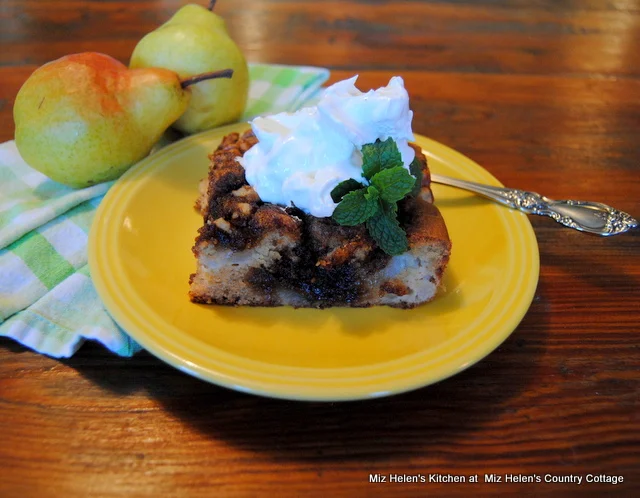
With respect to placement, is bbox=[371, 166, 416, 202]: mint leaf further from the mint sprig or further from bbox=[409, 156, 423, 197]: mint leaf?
bbox=[409, 156, 423, 197]: mint leaf

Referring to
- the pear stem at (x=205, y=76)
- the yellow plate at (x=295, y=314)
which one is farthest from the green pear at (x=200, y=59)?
the yellow plate at (x=295, y=314)

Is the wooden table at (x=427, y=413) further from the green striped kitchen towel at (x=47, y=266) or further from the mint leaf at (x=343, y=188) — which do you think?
the mint leaf at (x=343, y=188)

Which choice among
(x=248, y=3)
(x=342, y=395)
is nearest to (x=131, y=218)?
(x=342, y=395)

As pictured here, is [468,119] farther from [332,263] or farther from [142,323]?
[142,323]

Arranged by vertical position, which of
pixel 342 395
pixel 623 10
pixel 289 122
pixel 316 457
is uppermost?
pixel 289 122

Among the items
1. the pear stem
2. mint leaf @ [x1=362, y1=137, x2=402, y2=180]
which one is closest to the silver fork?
mint leaf @ [x1=362, y1=137, x2=402, y2=180]

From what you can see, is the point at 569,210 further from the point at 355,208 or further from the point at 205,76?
the point at 205,76
